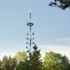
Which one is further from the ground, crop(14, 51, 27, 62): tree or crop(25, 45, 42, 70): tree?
crop(14, 51, 27, 62): tree

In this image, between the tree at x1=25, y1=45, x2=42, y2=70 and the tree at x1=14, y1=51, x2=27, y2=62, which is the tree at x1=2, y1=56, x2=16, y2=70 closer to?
the tree at x1=14, y1=51, x2=27, y2=62

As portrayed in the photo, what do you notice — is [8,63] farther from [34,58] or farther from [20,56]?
[34,58]

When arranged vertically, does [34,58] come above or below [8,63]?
below

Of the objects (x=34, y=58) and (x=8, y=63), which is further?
(x=8, y=63)

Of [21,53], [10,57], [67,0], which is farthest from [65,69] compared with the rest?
[67,0]

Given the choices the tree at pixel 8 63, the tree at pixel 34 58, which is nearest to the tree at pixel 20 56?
the tree at pixel 8 63

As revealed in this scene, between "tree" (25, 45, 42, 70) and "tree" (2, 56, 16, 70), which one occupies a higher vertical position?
"tree" (2, 56, 16, 70)

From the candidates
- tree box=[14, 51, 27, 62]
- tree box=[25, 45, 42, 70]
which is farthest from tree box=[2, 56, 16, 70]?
tree box=[25, 45, 42, 70]

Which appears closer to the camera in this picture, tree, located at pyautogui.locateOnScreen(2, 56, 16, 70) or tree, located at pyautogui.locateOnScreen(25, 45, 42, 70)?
tree, located at pyautogui.locateOnScreen(25, 45, 42, 70)

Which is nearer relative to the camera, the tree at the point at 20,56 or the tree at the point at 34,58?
the tree at the point at 34,58

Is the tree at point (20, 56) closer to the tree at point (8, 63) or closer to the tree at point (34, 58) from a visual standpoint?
the tree at point (8, 63)

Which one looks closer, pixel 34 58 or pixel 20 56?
pixel 34 58

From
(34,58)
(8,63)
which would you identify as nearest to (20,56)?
(8,63)

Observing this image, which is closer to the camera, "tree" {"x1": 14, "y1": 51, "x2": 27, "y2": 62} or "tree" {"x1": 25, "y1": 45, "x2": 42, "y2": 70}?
"tree" {"x1": 25, "y1": 45, "x2": 42, "y2": 70}
